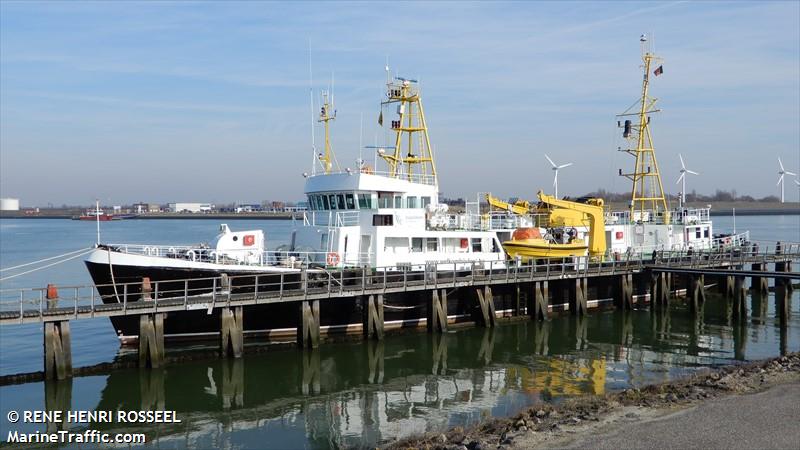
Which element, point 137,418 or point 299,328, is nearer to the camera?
point 137,418

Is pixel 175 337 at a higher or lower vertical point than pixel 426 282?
lower

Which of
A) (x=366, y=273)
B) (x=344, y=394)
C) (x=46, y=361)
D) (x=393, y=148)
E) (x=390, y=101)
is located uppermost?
(x=390, y=101)

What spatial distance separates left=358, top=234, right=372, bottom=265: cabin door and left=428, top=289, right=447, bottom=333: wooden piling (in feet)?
11.2

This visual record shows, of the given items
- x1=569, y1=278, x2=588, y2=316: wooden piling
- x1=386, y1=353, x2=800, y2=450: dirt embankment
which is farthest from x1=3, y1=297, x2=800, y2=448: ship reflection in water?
x1=386, y1=353, x2=800, y2=450: dirt embankment

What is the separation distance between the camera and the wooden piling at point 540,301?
106ft

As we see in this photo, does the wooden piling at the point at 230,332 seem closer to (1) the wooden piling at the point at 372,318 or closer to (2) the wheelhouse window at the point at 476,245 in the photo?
(1) the wooden piling at the point at 372,318

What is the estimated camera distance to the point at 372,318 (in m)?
27.0

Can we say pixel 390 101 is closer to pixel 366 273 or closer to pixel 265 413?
pixel 366 273

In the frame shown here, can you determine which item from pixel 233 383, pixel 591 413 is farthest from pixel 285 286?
pixel 591 413

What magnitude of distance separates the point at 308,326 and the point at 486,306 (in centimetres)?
922

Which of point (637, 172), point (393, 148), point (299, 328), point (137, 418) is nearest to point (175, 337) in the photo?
point (299, 328)

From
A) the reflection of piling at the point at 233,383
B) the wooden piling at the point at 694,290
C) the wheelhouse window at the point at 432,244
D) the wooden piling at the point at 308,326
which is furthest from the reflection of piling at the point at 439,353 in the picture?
the wooden piling at the point at 694,290

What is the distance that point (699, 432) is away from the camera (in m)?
13.9

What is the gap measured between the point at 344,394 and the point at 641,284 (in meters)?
23.4
